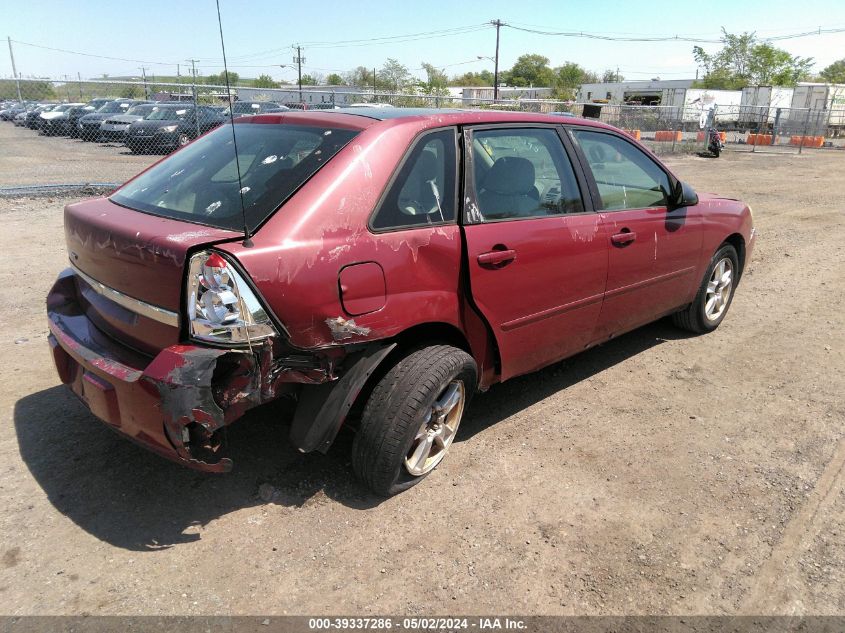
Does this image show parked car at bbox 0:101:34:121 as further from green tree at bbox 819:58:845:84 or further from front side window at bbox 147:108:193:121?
green tree at bbox 819:58:845:84

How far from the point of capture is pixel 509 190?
10.7 feet

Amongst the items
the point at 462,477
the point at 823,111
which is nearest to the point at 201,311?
the point at 462,477

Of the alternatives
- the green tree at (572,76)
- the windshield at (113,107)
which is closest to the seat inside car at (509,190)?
the windshield at (113,107)

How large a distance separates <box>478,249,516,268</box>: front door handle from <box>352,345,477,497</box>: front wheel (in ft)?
1.45

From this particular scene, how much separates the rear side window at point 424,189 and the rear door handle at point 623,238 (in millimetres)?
1253

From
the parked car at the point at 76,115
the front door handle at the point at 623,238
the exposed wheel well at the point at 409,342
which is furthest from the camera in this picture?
the parked car at the point at 76,115

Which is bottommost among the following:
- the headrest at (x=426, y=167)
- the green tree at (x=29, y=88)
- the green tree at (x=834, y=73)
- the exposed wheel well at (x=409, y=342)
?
the exposed wheel well at (x=409, y=342)

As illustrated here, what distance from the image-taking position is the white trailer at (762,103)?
3366cm

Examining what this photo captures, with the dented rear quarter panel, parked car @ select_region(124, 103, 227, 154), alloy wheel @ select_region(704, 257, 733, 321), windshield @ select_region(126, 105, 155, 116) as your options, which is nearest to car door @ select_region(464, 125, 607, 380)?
the dented rear quarter panel

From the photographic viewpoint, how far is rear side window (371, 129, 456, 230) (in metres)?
2.73

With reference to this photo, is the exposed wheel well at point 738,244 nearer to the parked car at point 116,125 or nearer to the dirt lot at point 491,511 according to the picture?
the dirt lot at point 491,511

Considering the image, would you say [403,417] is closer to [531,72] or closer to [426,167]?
[426,167]

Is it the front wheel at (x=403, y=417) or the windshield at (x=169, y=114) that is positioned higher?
the windshield at (x=169, y=114)

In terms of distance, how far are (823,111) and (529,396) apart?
35753 mm
